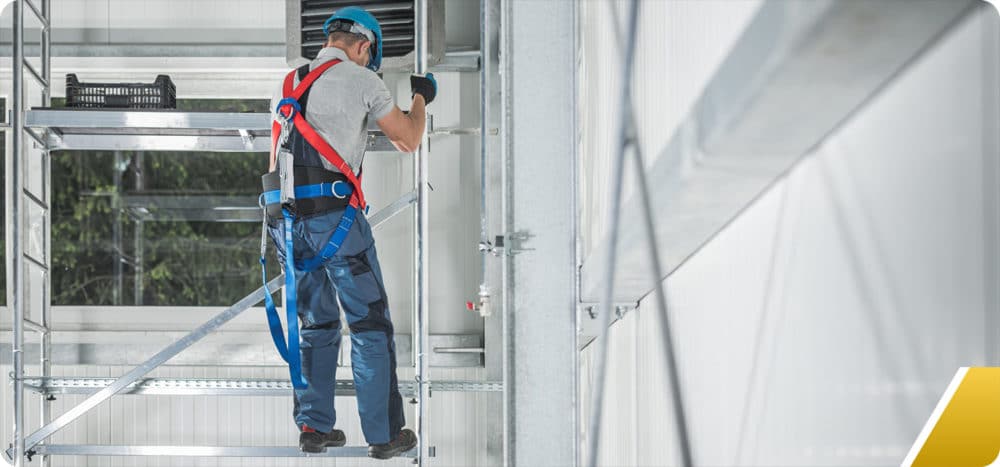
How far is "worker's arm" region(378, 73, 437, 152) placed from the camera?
3285 mm

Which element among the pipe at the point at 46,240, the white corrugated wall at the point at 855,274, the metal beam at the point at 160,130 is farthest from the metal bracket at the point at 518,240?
the pipe at the point at 46,240

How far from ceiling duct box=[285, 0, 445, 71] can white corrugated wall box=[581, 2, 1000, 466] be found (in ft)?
11.5

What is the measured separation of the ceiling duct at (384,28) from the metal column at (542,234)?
8.37 feet

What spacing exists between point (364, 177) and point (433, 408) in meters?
Answer: 1.22

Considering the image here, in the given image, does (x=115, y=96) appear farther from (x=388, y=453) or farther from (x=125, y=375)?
(x=388, y=453)

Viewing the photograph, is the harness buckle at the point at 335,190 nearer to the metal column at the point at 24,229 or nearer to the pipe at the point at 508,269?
the pipe at the point at 508,269

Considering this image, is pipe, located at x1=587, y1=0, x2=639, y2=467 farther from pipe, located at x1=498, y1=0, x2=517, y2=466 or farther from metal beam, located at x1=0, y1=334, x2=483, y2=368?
metal beam, located at x1=0, y1=334, x2=483, y2=368

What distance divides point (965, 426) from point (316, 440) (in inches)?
121

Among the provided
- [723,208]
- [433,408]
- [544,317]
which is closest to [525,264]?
[544,317]

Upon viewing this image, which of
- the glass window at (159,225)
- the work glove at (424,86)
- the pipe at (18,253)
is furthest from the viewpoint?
the glass window at (159,225)

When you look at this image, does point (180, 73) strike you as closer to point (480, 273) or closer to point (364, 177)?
point (364, 177)

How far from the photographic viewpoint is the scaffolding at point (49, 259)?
4102 millimetres

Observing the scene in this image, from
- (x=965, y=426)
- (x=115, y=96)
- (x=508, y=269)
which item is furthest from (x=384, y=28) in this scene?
(x=965, y=426)

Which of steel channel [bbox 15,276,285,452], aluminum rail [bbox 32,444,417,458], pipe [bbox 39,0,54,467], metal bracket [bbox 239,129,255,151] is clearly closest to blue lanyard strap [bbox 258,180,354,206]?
steel channel [bbox 15,276,285,452]
